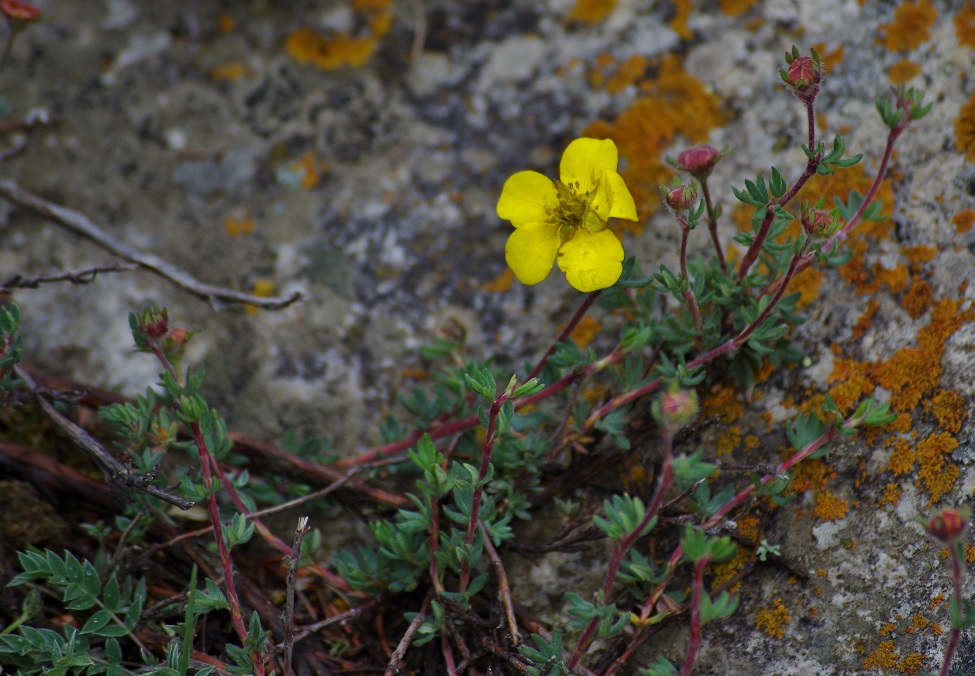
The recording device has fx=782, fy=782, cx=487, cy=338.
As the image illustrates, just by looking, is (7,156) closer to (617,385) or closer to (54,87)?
(54,87)

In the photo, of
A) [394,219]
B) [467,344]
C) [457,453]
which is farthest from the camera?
[394,219]

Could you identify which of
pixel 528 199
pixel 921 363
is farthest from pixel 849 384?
pixel 528 199

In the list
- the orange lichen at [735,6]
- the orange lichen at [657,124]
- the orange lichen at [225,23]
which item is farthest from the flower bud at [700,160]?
the orange lichen at [225,23]

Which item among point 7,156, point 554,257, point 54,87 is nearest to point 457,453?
point 554,257

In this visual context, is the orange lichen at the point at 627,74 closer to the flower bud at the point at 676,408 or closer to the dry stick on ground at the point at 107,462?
the flower bud at the point at 676,408

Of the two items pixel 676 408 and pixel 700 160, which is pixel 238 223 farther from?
pixel 676 408

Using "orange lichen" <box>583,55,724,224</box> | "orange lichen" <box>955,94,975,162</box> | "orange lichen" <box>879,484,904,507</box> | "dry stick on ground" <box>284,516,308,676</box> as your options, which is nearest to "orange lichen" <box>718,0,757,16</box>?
"orange lichen" <box>583,55,724,224</box>

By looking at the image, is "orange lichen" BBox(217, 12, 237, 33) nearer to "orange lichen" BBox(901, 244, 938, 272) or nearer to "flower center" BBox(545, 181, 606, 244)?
"flower center" BBox(545, 181, 606, 244)
